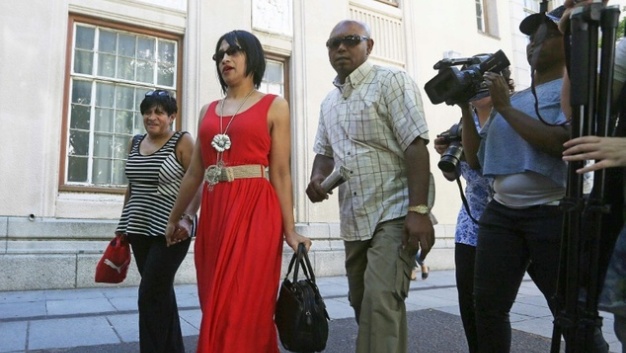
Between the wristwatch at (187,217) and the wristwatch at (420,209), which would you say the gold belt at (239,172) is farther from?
the wristwatch at (420,209)

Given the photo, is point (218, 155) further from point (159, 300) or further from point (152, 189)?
point (159, 300)

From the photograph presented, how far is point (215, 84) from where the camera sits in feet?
27.7

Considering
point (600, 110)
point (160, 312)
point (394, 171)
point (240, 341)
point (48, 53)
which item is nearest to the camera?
point (600, 110)

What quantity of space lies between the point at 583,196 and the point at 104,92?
7.61 m

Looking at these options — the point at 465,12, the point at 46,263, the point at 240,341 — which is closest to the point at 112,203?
the point at 46,263

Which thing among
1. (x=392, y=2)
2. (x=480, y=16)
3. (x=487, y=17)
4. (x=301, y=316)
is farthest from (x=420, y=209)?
(x=487, y=17)

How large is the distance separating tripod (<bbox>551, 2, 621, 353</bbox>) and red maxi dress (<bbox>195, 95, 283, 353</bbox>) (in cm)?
130

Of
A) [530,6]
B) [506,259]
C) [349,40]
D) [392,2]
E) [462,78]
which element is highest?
[530,6]

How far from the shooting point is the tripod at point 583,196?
59.8 inches

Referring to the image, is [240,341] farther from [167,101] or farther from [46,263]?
[46,263]

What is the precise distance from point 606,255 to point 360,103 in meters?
1.37

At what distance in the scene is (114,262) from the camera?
337cm

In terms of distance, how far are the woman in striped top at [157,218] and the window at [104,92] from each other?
4.44 meters

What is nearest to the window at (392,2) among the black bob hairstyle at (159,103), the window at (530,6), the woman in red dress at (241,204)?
the window at (530,6)
